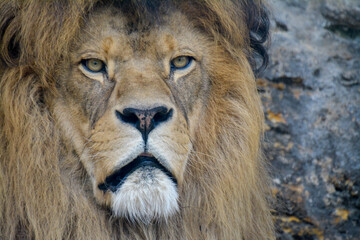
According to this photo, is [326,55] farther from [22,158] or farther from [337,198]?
[22,158]

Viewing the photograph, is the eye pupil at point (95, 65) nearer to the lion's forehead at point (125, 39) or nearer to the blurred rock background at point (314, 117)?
the lion's forehead at point (125, 39)

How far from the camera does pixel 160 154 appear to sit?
9.59 feet

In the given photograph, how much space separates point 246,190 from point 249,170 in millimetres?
131

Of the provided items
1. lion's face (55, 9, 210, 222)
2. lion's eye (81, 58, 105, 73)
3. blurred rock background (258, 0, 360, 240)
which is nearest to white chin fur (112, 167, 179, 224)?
Result: lion's face (55, 9, 210, 222)

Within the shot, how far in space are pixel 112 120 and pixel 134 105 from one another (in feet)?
0.49

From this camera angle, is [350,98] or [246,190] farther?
[350,98]

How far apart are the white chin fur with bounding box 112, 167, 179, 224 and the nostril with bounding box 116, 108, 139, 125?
9.7 inches

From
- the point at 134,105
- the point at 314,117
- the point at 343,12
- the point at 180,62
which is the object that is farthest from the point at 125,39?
the point at 343,12

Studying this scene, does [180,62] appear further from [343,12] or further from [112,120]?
[343,12]

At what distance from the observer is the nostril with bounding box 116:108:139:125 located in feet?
9.51

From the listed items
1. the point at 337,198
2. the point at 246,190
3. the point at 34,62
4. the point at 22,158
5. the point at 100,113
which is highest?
the point at 34,62

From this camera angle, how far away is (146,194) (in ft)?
9.59

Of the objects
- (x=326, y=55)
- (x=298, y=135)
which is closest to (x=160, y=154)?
(x=298, y=135)

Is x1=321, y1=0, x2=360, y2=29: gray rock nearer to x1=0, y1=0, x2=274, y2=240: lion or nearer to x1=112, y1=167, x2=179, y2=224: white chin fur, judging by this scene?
x1=0, y1=0, x2=274, y2=240: lion
